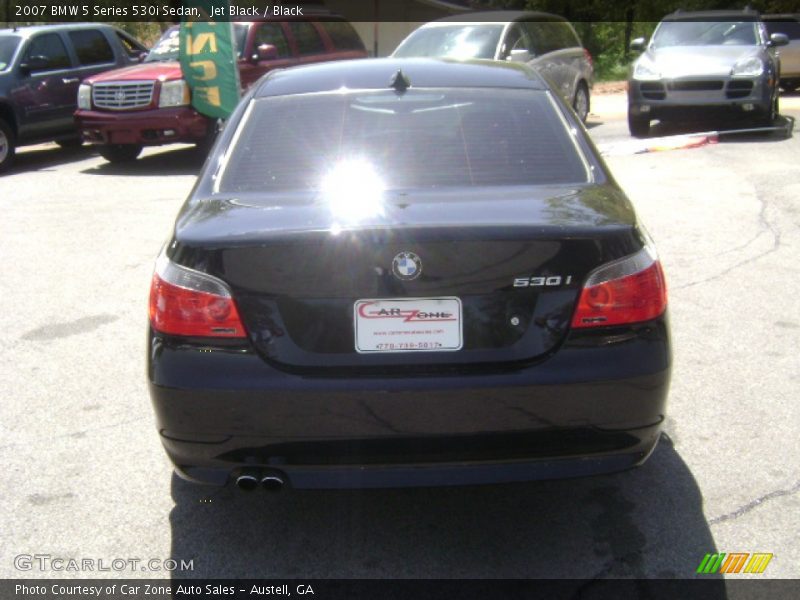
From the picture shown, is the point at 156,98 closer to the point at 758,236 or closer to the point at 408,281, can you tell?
the point at 758,236

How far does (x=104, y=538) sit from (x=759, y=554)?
2340 mm

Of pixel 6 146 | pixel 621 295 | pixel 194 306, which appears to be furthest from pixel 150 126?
pixel 621 295

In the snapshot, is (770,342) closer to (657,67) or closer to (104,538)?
(104,538)

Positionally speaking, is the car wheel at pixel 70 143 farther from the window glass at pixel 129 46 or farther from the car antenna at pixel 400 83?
the car antenna at pixel 400 83

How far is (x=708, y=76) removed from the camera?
13.4m

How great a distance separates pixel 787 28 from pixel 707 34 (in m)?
7.83

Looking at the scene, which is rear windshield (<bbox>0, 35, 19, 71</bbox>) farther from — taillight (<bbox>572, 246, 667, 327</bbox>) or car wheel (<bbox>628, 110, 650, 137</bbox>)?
taillight (<bbox>572, 246, 667, 327</bbox>)

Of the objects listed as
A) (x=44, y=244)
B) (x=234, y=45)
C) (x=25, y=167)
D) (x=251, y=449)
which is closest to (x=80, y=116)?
(x=25, y=167)

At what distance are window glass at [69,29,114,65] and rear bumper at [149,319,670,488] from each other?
42.9ft

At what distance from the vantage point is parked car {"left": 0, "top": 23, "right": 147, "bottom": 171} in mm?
13773

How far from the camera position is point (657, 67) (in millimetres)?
13836

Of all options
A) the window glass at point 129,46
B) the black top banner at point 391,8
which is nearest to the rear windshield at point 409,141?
the window glass at point 129,46

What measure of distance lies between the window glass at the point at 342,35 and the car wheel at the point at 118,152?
3.62 meters

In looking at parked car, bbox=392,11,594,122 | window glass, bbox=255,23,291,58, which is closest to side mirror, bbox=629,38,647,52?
parked car, bbox=392,11,594,122
